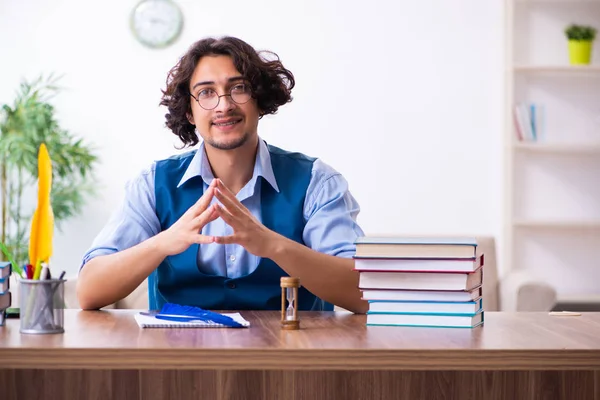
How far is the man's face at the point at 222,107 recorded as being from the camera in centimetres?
215

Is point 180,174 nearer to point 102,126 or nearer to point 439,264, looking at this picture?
point 439,264

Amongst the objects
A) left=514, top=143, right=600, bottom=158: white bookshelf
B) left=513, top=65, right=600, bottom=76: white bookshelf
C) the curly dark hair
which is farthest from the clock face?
the curly dark hair

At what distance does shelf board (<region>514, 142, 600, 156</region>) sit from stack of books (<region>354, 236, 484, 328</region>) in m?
3.47

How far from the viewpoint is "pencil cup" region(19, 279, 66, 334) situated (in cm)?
146

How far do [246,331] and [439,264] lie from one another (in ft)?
1.18

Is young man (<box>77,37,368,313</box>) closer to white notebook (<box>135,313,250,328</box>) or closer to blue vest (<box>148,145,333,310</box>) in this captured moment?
blue vest (<box>148,145,333,310</box>)

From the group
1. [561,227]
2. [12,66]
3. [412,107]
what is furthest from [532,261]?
[12,66]

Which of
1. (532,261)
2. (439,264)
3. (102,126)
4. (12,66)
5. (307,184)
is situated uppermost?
(12,66)

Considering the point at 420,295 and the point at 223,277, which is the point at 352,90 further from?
the point at 420,295

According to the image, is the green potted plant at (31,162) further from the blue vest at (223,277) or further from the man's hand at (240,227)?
the man's hand at (240,227)

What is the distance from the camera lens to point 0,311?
157 centimetres

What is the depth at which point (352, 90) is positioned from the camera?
5102 mm

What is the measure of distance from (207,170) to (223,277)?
0.28 meters

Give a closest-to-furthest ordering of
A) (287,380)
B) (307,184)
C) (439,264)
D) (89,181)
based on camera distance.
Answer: (287,380) → (439,264) → (307,184) → (89,181)
